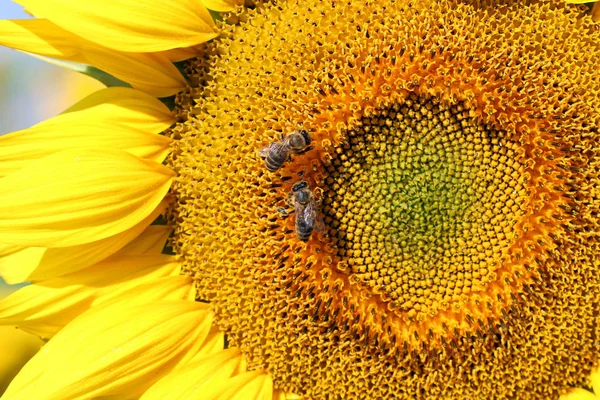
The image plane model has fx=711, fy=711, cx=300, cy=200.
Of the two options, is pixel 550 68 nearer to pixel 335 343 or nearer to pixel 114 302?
pixel 335 343

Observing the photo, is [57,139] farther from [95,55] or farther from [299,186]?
[299,186]

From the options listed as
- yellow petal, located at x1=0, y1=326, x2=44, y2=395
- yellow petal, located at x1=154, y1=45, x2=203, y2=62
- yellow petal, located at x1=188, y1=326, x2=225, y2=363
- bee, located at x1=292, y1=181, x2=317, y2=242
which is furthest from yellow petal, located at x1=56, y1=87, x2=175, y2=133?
yellow petal, located at x1=0, y1=326, x2=44, y2=395

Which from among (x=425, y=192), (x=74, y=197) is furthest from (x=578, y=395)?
(x=74, y=197)

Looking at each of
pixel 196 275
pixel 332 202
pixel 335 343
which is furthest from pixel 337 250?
pixel 196 275

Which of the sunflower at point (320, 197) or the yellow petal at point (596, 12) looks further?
the yellow petal at point (596, 12)

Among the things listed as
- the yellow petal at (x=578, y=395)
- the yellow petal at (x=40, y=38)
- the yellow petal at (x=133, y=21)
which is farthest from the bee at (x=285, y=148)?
the yellow petal at (x=578, y=395)

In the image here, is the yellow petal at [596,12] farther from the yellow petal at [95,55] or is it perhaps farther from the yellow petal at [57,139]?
the yellow petal at [57,139]

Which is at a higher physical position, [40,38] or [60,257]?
[40,38]
